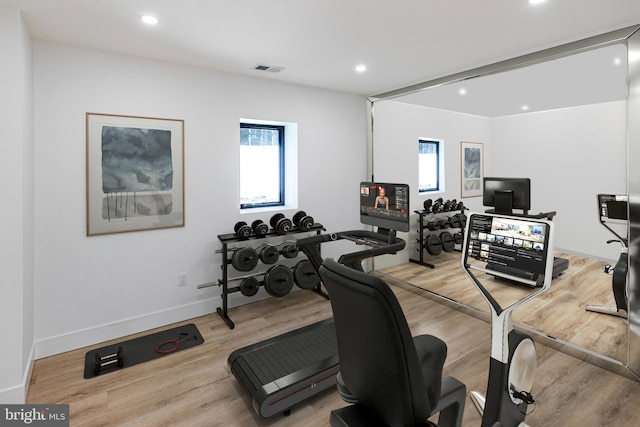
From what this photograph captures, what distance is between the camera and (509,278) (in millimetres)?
1603

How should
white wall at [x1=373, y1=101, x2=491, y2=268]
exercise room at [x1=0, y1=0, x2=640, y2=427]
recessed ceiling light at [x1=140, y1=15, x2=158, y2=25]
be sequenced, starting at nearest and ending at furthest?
exercise room at [x1=0, y1=0, x2=640, y2=427] < recessed ceiling light at [x1=140, y1=15, x2=158, y2=25] < white wall at [x1=373, y1=101, x2=491, y2=268]

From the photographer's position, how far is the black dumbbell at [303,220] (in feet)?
12.6

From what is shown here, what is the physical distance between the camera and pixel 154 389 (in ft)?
7.73

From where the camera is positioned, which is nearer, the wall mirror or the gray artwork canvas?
the wall mirror

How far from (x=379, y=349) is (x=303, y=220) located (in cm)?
271

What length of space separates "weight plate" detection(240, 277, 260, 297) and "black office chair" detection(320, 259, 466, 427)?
2080 mm

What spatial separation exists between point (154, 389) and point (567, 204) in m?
3.40

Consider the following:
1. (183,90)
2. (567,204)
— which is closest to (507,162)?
(567,204)

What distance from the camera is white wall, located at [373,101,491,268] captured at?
141 inches

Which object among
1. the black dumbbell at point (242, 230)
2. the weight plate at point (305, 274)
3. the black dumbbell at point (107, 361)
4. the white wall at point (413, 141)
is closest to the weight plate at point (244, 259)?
the black dumbbell at point (242, 230)

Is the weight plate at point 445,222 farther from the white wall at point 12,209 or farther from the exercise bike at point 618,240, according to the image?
the white wall at point 12,209

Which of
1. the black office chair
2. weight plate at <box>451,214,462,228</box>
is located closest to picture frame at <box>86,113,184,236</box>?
the black office chair

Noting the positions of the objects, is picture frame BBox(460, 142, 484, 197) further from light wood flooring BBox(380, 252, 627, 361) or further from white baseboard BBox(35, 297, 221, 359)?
white baseboard BBox(35, 297, 221, 359)

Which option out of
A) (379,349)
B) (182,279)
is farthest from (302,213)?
(379,349)
